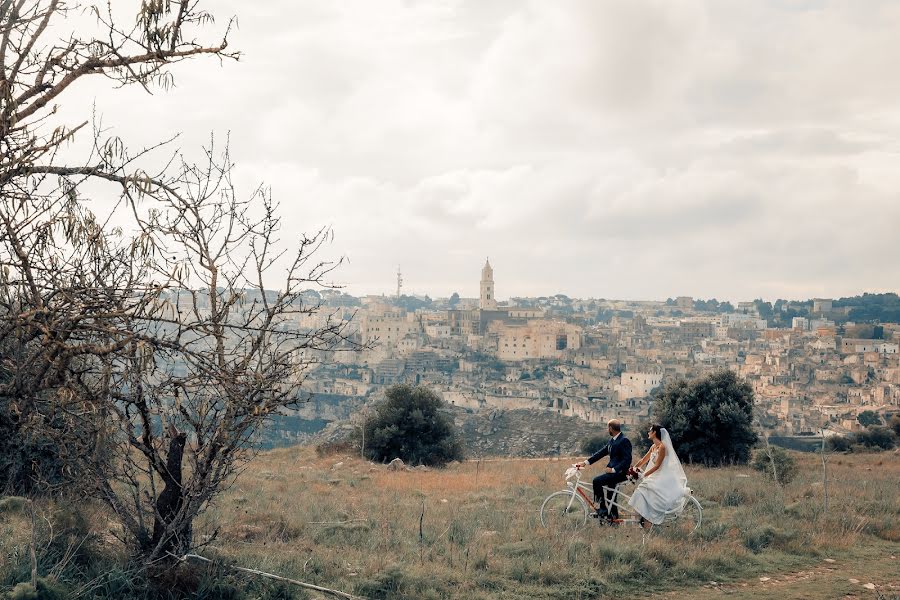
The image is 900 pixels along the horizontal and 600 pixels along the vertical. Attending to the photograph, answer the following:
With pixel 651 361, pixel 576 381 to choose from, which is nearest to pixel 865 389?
pixel 651 361

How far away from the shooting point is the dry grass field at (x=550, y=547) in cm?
598

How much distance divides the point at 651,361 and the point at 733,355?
30.6m

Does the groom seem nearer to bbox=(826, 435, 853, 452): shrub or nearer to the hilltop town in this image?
bbox=(826, 435, 853, 452): shrub

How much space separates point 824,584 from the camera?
6.37m

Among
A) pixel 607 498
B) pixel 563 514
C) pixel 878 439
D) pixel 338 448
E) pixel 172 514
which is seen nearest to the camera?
pixel 172 514

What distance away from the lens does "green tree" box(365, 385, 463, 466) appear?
21.4 meters

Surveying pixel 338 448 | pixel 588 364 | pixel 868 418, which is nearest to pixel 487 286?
pixel 588 364

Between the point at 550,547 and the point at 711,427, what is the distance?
15.7 m

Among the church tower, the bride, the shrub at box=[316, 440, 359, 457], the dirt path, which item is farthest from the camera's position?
the church tower

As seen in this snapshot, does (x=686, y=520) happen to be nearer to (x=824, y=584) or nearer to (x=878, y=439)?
(x=824, y=584)

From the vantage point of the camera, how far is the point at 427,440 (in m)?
22.4

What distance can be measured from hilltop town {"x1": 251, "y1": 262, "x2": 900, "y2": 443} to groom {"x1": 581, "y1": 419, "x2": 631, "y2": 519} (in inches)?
2096

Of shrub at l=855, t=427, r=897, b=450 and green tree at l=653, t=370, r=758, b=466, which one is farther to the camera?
shrub at l=855, t=427, r=897, b=450

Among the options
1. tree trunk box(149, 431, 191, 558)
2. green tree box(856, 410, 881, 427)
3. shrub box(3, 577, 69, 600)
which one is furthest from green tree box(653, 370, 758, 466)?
green tree box(856, 410, 881, 427)
